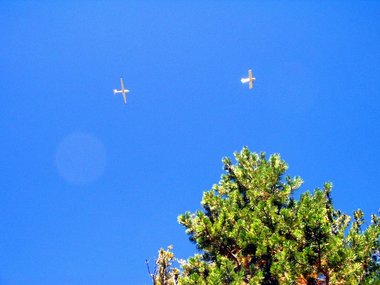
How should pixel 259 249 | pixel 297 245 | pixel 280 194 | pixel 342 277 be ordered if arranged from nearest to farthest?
pixel 342 277 → pixel 297 245 → pixel 259 249 → pixel 280 194

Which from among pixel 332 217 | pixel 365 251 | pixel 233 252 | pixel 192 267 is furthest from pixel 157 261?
pixel 332 217

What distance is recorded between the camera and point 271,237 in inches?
418

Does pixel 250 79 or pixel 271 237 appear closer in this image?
pixel 271 237

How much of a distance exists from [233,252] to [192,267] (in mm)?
1896

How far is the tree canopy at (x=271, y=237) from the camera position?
959 cm

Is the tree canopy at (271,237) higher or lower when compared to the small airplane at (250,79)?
lower

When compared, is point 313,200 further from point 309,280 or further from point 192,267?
point 192,267

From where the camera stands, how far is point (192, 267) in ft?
42.5

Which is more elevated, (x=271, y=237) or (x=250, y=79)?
(x=250, y=79)

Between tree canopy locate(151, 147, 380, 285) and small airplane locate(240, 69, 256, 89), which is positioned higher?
small airplane locate(240, 69, 256, 89)

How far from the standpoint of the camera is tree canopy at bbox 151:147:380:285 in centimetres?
959

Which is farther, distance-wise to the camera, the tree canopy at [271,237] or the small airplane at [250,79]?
the small airplane at [250,79]

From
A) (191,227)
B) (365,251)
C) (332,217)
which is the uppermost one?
(191,227)

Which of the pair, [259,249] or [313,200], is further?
[313,200]
